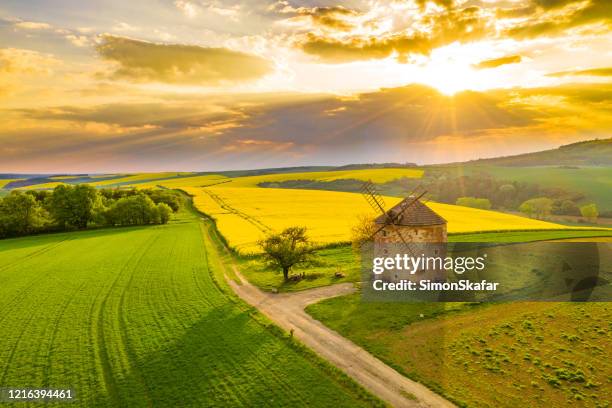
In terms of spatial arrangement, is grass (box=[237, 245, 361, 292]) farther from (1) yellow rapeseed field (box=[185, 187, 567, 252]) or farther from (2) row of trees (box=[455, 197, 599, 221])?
(2) row of trees (box=[455, 197, 599, 221])

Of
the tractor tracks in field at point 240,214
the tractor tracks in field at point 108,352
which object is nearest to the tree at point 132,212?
the tractor tracks in field at point 240,214

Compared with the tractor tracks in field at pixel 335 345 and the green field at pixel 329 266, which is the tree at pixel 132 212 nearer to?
the green field at pixel 329 266

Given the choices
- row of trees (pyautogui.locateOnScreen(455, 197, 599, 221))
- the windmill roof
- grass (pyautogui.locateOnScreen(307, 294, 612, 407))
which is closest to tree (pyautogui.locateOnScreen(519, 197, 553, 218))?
row of trees (pyautogui.locateOnScreen(455, 197, 599, 221))

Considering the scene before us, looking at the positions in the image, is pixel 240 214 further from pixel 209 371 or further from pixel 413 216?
pixel 209 371

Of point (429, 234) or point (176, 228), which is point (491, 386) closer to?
point (429, 234)

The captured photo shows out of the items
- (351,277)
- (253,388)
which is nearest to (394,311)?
(351,277)
